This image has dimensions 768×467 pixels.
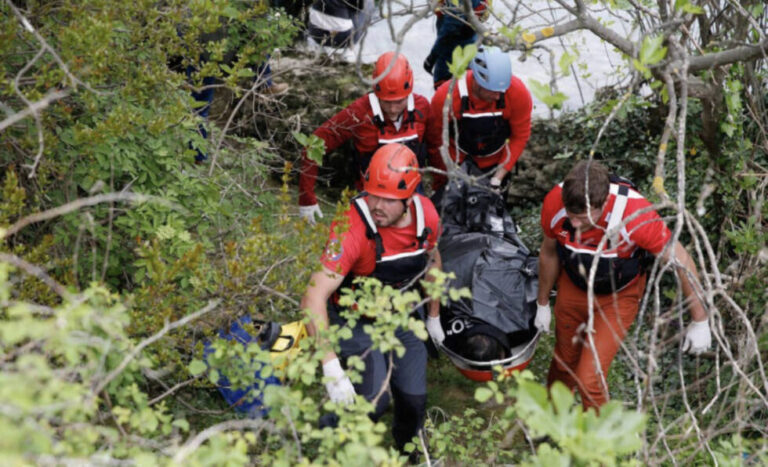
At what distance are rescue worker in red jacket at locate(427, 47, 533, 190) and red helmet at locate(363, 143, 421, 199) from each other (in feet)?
3.60

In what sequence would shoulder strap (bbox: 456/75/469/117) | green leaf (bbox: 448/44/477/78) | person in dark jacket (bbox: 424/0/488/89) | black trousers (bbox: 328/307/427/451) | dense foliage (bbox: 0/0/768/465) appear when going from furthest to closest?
1. person in dark jacket (bbox: 424/0/488/89)
2. shoulder strap (bbox: 456/75/469/117)
3. black trousers (bbox: 328/307/427/451)
4. green leaf (bbox: 448/44/477/78)
5. dense foliage (bbox: 0/0/768/465)

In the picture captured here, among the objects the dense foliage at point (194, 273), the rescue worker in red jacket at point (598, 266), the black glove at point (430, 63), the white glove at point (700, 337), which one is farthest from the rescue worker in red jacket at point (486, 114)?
the white glove at point (700, 337)

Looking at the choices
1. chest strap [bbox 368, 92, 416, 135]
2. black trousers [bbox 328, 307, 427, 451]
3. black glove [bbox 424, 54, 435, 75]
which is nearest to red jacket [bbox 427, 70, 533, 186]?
chest strap [bbox 368, 92, 416, 135]

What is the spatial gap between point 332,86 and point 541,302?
3.88 metres

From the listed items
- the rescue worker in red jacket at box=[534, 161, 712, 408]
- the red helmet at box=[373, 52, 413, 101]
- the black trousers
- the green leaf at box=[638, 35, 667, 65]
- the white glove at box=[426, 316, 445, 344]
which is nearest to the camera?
the green leaf at box=[638, 35, 667, 65]

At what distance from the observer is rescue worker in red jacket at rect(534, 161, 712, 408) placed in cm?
371

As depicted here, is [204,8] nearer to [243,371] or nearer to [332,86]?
[243,371]

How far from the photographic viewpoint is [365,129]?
4.99m

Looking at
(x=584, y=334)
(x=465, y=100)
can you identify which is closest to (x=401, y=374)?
(x=584, y=334)

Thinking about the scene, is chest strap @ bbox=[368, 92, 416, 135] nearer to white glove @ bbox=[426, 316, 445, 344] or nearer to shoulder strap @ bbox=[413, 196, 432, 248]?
shoulder strap @ bbox=[413, 196, 432, 248]

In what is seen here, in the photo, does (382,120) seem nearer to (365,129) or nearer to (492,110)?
(365,129)

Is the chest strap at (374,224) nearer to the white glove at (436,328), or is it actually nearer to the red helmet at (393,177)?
the red helmet at (393,177)

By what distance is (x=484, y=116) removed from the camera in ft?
16.7

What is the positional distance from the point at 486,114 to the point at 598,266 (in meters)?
1.65
